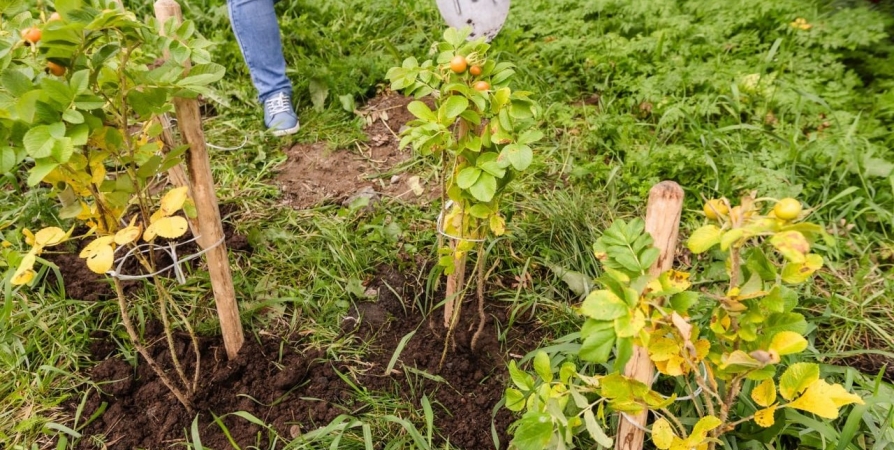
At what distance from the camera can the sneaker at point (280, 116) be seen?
3.03 m

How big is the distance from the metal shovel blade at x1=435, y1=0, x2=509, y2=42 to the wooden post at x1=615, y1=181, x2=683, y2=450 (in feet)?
2.45

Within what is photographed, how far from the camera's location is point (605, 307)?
1.02m

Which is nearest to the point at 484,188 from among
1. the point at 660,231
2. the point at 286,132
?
the point at 660,231

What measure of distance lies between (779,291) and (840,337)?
3.89 ft

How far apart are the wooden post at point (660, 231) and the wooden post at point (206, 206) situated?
1083 mm

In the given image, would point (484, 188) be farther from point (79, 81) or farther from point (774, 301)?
point (79, 81)

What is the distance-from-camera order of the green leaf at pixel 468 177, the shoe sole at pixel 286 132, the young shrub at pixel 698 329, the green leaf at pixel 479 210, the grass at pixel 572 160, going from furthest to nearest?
1. the shoe sole at pixel 286 132
2. the grass at pixel 572 160
3. the green leaf at pixel 479 210
4. the green leaf at pixel 468 177
5. the young shrub at pixel 698 329

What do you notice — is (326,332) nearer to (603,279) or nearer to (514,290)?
(514,290)

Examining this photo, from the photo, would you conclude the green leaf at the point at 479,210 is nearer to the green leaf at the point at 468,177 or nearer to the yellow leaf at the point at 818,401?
the green leaf at the point at 468,177

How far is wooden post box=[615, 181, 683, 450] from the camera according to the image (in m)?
1.15

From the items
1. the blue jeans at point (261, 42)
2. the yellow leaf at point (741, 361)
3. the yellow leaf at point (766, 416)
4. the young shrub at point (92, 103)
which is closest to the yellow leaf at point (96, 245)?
the young shrub at point (92, 103)

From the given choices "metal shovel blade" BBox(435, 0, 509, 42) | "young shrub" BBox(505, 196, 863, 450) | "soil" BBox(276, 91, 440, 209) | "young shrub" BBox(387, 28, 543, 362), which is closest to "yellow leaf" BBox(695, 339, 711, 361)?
"young shrub" BBox(505, 196, 863, 450)

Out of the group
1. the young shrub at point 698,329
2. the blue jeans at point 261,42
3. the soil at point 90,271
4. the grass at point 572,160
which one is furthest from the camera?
the blue jeans at point 261,42

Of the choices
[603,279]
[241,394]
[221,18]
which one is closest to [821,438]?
[603,279]
